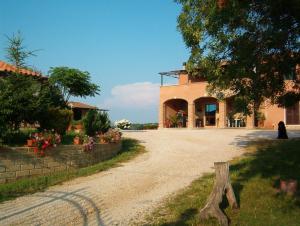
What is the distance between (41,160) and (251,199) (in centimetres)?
563

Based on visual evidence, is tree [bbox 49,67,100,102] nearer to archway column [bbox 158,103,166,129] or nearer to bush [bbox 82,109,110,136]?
bush [bbox 82,109,110,136]

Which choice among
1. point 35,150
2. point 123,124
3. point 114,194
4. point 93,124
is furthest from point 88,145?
point 123,124

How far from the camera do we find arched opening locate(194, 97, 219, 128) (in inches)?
1412

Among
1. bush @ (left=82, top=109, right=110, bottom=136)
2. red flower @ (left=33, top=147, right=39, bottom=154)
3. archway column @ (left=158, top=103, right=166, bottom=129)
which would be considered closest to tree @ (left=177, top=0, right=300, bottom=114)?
bush @ (left=82, top=109, right=110, bottom=136)

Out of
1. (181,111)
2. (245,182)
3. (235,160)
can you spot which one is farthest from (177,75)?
(245,182)

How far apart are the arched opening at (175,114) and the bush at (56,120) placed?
22944mm

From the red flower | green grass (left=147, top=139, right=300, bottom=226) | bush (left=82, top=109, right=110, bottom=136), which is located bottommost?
green grass (left=147, top=139, right=300, bottom=226)

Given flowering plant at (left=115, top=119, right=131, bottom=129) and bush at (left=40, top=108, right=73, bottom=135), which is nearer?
bush at (left=40, top=108, right=73, bottom=135)

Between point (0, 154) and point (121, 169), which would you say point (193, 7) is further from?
point (0, 154)

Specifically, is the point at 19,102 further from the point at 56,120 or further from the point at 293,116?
the point at 293,116

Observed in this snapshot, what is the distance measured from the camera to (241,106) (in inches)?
497

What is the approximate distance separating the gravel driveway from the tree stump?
3.98 feet

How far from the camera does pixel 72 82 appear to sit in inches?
784

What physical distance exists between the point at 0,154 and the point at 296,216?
6.91 metres
